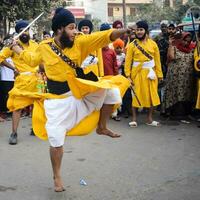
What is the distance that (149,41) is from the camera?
7984 millimetres

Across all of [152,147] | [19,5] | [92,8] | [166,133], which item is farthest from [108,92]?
[92,8]

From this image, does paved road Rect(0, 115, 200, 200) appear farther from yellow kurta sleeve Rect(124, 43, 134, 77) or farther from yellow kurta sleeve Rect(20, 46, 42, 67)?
yellow kurta sleeve Rect(20, 46, 42, 67)

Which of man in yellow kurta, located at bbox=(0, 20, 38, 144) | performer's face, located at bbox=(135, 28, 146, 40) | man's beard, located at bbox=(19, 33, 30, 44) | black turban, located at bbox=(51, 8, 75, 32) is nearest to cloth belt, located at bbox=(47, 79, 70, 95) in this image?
black turban, located at bbox=(51, 8, 75, 32)

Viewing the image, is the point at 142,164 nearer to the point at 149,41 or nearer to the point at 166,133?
the point at 166,133

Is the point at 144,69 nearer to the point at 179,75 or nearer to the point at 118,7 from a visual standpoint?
the point at 179,75

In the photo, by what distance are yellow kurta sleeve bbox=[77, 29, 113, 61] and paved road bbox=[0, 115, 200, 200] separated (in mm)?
1453

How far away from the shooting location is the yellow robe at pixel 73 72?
449 cm

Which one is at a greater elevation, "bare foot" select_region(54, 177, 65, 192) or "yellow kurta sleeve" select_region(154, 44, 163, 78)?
"yellow kurta sleeve" select_region(154, 44, 163, 78)

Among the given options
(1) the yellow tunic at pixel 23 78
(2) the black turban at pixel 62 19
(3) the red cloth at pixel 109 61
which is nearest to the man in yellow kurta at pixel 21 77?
(1) the yellow tunic at pixel 23 78

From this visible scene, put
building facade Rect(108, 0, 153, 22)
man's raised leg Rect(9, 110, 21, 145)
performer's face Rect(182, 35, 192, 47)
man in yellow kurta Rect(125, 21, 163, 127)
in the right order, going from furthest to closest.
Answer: building facade Rect(108, 0, 153, 22) < performer's face Rect(182, 35, 192, 47) < man in yellow kurta Rect(125, 21, 163, 127) < man's raised leg Rect(9, 110, 21, 145)

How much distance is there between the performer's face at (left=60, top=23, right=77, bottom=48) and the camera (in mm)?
4570

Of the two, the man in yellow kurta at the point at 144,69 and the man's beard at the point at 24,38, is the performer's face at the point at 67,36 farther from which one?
the man in yellow kurta at the point at 144,69

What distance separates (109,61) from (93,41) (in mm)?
3998

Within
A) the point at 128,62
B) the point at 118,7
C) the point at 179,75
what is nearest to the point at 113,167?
the point at 128,62
